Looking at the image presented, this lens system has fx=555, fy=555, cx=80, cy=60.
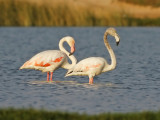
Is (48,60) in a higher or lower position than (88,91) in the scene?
higher

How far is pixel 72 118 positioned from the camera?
9.66 meters

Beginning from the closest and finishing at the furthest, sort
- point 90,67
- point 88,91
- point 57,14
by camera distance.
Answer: point 88,91, point 90,67, point 57,14

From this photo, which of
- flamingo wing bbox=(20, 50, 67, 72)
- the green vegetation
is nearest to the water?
flamingo wing bbox=(20, 50, 67, 72)

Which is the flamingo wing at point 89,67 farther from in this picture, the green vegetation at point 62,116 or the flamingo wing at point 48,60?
the green vegetation at point 62,116

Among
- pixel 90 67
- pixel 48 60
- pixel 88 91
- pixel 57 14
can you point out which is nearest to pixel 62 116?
pixel 88 91

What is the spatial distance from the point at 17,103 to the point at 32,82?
13.6ft

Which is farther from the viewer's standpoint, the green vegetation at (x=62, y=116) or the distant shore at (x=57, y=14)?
the distant shore at (x=57, y=14)

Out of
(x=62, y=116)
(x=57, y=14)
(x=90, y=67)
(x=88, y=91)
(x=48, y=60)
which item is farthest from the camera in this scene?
(x=57, y=14)

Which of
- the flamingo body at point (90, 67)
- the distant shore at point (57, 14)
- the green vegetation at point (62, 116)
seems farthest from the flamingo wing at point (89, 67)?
the distant shore at point (57, 14)

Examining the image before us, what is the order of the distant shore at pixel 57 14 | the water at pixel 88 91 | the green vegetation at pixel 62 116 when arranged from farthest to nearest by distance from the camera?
the distant shore at pixel 57 14 → the water at pixel 88 91 → the green vegetation at pixel 62 116

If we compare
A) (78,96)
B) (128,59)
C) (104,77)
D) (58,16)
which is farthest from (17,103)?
(58,16)

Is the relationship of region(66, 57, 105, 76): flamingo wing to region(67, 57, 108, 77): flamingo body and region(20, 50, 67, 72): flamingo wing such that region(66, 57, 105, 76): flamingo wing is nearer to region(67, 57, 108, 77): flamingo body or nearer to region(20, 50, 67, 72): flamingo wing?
region(67, 57, 108, 77): flamingo body

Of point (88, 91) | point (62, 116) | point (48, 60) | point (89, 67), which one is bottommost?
point (62, 116)

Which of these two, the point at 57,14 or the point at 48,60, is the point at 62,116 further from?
the point at 57,14
